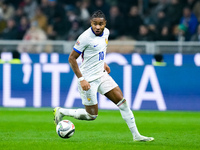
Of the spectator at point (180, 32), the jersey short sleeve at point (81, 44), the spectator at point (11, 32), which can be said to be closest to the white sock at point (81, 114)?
the jersey short sleeve at point (81, 44)

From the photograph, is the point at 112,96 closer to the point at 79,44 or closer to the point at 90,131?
the point at 79,44

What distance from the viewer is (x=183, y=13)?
1847 cm

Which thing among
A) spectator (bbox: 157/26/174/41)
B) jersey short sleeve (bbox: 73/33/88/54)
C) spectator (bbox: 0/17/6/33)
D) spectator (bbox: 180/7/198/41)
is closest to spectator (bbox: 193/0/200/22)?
spectator (bbox: 180/7/198/41)

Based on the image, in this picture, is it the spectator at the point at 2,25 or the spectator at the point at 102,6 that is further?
the spectator at the point at 2,25

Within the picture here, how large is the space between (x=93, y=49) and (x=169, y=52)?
8355mm

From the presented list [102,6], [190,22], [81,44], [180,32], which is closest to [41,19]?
[102,6]

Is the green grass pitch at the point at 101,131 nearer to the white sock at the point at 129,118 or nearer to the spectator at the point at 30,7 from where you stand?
the white sock at the point at 129,118

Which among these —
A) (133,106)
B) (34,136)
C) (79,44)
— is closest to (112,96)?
(79,44)

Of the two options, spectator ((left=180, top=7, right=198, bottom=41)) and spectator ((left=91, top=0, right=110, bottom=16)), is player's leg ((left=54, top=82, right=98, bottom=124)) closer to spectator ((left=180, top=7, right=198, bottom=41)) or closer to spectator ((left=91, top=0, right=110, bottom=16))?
spectator ((left=180, top=7, right=198, bottom=41))

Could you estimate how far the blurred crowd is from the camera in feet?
58.9

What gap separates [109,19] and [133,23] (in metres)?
0.89

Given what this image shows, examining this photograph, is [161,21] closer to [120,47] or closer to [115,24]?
[115,24]

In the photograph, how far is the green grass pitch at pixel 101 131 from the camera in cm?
821

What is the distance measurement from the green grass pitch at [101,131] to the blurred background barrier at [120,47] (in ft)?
9.31
